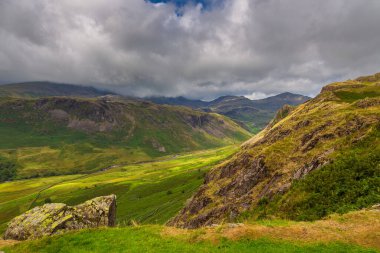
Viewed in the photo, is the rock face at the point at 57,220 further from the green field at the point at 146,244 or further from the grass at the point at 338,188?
the grass at the point at 338,188

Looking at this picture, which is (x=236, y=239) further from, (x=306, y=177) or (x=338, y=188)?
(x=306, y=177)

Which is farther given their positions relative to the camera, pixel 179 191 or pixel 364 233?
pixel 179 191

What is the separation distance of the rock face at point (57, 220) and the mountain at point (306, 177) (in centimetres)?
2574

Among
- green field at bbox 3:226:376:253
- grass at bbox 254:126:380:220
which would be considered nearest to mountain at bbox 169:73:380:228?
grass at bbox 254:126:380:220

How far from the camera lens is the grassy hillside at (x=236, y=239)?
27203 mm

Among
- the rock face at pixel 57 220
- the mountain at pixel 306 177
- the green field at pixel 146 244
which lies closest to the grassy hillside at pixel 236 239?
the green field at pixel 146 244

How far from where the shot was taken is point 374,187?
3738 centimetres

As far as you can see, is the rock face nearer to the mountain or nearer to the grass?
the mountain

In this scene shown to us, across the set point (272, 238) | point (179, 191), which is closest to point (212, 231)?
point (272, 238)

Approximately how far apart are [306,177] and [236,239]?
2499cm

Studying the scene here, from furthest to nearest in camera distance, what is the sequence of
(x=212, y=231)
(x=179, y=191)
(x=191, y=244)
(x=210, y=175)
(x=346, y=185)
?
1. (x=179, y=191)
2. (x=210, y=175)
3. (x=346, y=185)
4. (x=212, y=231)
5. (x=191, y=244)

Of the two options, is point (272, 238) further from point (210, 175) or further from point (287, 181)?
point (210, 175)

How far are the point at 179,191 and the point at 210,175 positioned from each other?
3802 inches

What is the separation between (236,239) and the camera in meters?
29.5
